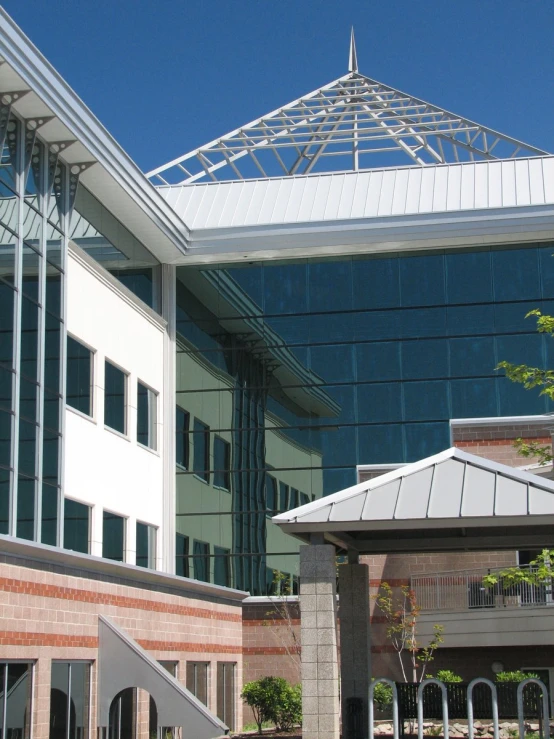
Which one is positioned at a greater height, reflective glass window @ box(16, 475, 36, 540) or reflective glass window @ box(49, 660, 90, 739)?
reflective glass window @ box(16, 475, 36, 540)

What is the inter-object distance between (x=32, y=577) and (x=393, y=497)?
7057 mm

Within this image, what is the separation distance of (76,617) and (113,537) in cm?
836

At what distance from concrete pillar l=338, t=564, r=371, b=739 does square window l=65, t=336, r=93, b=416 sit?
30.9ft

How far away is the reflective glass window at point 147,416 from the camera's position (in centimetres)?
3350

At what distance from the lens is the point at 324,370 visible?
36531 millimetres

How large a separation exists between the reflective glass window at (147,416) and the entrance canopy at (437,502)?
15.5 meters

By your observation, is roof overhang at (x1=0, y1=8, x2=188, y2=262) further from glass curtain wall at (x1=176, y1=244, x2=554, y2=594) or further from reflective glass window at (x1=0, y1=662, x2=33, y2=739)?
reflective glass window at (x1=0, y1=662, x2=33, y2=739)

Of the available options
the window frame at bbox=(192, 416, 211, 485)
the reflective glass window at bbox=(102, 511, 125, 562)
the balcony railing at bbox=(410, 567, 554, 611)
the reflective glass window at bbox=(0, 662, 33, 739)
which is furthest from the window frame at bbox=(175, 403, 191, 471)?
the reflective glass window at bbox=(0, 662, 33, 739)

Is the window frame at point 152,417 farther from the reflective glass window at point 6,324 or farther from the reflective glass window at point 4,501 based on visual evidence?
the reflective glass window at point 4,501

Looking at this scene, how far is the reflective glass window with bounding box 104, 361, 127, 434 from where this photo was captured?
1198 inches

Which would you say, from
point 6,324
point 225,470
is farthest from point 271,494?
point 6,324

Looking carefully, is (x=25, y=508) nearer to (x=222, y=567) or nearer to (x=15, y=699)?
(x=15, y=699)

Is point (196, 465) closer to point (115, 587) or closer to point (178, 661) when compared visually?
point (178, 661)

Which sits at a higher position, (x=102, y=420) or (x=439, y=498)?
(x=102, y=420)
